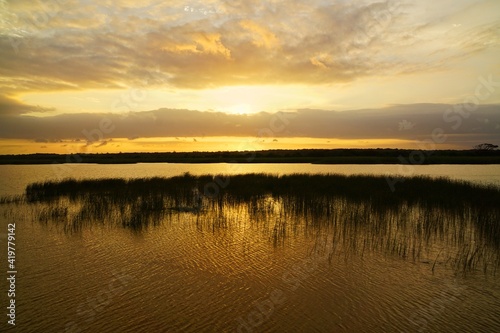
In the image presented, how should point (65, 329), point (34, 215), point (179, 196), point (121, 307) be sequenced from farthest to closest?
point (179, 196) < point (34, 215) < point (121, 307) < point (65, 329)

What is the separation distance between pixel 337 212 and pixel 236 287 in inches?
358

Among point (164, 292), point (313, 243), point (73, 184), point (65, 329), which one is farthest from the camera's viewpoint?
point (73, 184)

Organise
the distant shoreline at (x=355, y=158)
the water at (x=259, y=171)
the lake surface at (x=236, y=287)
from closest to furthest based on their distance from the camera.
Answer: the lake surface at (x=236, y=287) → the water at (x=259, y=171) → the distant shoreline at (x=355, y=158)

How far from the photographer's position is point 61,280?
7.93 metres

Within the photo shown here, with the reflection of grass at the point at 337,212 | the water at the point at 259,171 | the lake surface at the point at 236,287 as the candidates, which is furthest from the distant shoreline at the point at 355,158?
the lake surface at the point at 236,287

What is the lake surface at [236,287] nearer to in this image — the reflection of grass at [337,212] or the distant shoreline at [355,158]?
the reflection of grass at [337,212]

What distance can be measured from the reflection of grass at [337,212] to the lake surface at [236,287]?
2.57 ft

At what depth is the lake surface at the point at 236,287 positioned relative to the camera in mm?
5977

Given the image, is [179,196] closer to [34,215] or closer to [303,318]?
[34,215]

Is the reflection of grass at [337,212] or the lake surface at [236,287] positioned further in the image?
the reflection of grass at [337,212]

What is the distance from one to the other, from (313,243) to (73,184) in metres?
21.4

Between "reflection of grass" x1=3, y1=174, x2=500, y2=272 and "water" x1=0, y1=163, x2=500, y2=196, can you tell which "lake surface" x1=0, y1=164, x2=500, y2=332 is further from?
"water" x1=0, y1=163, x2=500, y2=196

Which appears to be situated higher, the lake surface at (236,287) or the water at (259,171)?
the water at (259,171)

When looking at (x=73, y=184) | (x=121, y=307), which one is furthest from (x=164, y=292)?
(x=73, y=184)
